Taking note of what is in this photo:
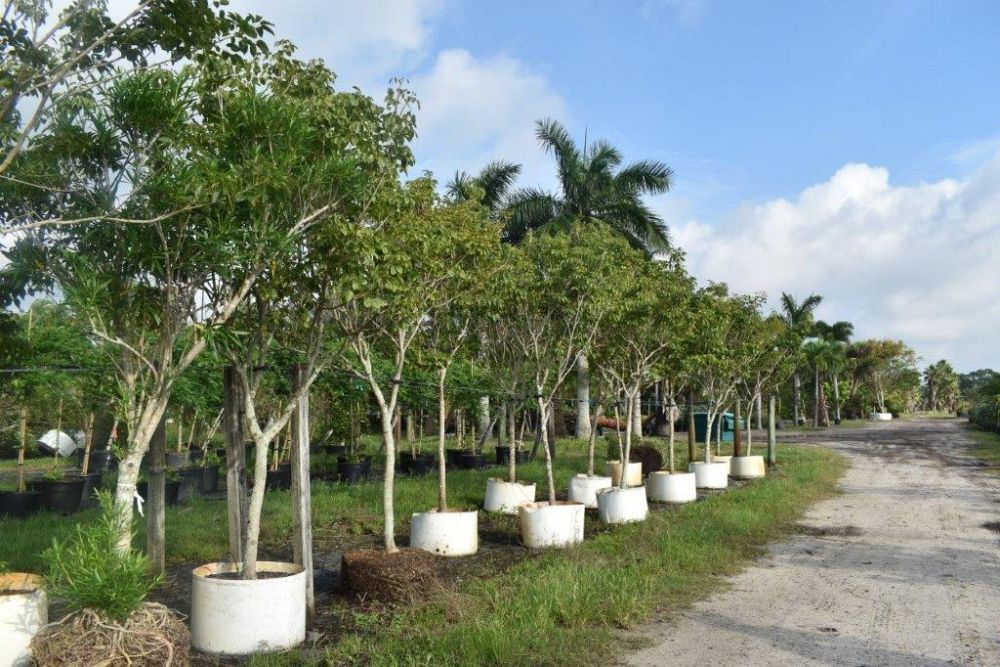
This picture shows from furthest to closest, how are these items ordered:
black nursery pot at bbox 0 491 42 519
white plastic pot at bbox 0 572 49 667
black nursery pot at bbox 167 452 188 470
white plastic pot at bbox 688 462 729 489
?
1. black nursery pot at bbox 167 452 188 470
2. white plastic pot at bbox 688 462 729 489
3. black nursery pot at bbox 0 491 42 519
4. white plastic pot at bbox 0 572 49 667

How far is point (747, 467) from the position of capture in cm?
2023

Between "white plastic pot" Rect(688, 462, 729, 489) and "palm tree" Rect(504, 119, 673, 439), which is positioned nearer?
"white plastic pot" Rect(688, 462, 729, 489)

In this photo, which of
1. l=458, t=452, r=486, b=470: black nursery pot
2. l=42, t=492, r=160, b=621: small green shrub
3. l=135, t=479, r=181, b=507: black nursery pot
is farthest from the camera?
l=458, t=452, r=486, b=470: black nursery pot

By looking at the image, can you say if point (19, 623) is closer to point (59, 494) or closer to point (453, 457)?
point (59, 494)

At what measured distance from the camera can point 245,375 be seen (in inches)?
267

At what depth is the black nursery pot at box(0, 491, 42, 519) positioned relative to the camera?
498 inches

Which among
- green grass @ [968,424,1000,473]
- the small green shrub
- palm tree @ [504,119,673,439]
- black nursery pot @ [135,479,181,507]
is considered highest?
palm tree @ [504,119,673,439]

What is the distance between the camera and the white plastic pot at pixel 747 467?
795 inches

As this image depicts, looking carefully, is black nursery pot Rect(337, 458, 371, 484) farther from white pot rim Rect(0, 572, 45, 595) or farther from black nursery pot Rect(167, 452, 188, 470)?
white pot rim Rect(0, 572, 45, 595)

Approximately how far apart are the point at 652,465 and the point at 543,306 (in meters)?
8.55

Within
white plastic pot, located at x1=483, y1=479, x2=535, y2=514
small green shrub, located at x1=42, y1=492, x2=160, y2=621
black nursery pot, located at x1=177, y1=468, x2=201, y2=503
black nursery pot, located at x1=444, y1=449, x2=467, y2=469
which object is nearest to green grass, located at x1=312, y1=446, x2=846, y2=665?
small green shrub, located at x1=42, y1=492, x2=160, y2=621

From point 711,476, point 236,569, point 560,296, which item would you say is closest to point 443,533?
point 236,569

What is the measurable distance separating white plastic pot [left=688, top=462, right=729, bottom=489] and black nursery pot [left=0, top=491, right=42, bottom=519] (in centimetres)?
1259

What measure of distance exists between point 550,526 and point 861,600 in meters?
3.74
